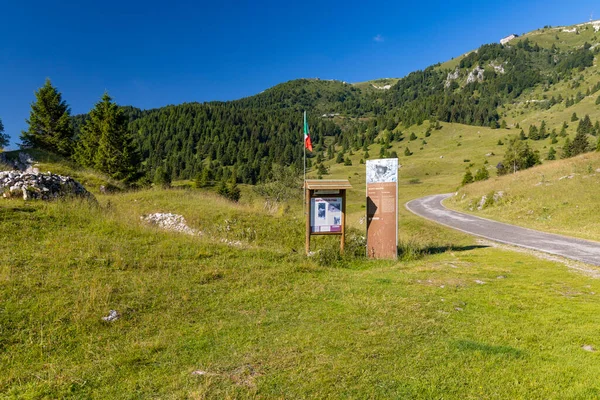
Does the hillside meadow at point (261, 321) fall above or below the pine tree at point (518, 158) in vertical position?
below

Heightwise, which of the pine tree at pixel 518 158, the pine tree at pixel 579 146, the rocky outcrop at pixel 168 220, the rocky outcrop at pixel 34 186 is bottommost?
the rocky outcrop at pixel 168 220

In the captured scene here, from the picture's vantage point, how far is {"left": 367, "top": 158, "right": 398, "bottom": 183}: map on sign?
1179 cm

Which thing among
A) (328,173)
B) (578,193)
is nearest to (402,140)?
(328,173)

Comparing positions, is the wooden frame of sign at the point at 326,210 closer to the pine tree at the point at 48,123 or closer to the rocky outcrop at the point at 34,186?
the rocky outcrop at the point at 34,186

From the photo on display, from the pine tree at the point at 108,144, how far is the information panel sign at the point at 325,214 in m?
29.0

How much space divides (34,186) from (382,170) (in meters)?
13.1

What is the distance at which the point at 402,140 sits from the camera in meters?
156

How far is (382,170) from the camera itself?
39.4 ft

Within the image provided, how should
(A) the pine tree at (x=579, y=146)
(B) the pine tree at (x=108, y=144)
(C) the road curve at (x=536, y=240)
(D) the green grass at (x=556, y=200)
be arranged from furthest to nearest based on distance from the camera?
(A) the pine tree at (x=579, y=146), (B) the pine tree at (x=108, y=144), (D) the green grass at (x=556, y=200), (C) the road curve at (x=536, y=240)

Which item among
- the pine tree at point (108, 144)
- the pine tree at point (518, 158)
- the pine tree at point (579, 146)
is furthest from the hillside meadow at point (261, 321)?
the pine tree at point (579, 146)

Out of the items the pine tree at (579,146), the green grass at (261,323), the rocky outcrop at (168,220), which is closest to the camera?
the green grass at (261,323)

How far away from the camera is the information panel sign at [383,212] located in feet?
38.4

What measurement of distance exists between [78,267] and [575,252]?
1774 cm

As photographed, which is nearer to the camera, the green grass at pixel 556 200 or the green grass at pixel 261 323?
the green grass at pixel 261 323
